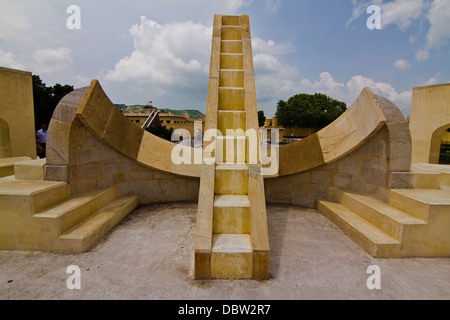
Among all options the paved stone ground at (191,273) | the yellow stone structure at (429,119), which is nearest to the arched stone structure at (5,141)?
the paved stone ground at (191,273)

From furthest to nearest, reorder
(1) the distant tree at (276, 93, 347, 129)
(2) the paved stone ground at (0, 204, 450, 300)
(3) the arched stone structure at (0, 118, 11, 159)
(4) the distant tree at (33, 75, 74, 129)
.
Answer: (1) the distant tree at (276, 93, 347, 129) < (4) the distant tree at (33, 75, 74, 129) < (3) the arched stone structure at (0, 118, 11, 159) < (2) the paved stone ground at (0, 204, 450, 300)

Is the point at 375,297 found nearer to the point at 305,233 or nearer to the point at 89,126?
the point at 305,233

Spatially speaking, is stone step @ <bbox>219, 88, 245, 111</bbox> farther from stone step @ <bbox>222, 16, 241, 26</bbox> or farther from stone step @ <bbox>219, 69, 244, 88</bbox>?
stone step @ <bbox>222, 16, 241, 26</bbox>

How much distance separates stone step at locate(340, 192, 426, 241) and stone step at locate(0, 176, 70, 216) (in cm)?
462

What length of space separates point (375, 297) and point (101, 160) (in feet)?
14.5

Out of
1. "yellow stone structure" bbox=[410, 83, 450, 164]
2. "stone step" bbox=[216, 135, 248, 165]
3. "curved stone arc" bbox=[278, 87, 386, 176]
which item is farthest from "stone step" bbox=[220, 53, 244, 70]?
"yellow stone structure" bbox=[410, 83, 450, 164]

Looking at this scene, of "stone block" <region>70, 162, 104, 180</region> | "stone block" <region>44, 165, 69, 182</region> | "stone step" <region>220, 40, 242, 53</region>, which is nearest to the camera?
"stone block" <region>44, 165, 69, 182</region>

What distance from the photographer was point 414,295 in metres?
2.23

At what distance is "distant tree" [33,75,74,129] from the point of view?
24562mm

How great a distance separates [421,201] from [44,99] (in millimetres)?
33090

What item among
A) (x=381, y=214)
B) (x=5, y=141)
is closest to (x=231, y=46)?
(x=381, y=214)

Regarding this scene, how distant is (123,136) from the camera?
443cm

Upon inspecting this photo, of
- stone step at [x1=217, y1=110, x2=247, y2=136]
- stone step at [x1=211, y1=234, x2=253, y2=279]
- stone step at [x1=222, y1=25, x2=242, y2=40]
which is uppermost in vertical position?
stone step at [x1=222, y1=25, x2=242, y2=40]

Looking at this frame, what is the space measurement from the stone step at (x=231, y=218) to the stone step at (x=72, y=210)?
1968mm
